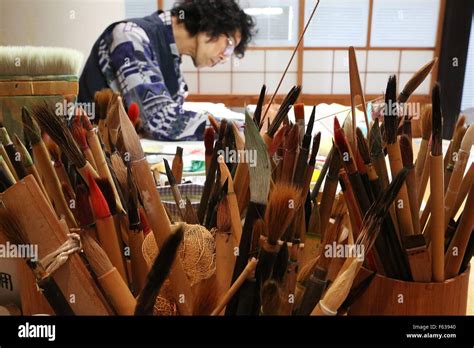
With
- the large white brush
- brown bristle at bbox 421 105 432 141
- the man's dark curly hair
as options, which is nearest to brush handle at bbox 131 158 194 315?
brown bristle at bbox 421 105 432 141

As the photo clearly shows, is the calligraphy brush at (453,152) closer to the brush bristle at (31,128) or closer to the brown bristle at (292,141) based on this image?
the brown bristle at (292,141)

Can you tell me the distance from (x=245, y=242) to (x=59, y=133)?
0.13m

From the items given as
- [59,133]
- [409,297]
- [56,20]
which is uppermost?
[56,20]

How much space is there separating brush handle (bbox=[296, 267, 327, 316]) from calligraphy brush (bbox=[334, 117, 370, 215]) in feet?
0.20

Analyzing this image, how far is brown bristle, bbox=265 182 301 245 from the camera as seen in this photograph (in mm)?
252

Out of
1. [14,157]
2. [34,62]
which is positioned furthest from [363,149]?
[34,62]

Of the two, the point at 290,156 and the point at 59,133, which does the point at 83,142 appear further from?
the point at 290,156

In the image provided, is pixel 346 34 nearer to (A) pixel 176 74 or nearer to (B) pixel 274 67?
(B) pixel 274 67

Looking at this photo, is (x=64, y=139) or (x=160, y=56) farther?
(x=160, y=56)

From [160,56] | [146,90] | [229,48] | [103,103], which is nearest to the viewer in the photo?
[103,103]

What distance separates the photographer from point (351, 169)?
0.96 ft

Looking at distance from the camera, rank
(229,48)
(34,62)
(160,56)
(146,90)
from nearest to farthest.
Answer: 1. (34,62)
2. (146,90)
3. (160,56)
4. (229,48)

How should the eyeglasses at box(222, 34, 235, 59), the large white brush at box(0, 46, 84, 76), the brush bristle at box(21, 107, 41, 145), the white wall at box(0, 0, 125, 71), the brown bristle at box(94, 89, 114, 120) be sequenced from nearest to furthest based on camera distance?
the brush bristle at box(21, 107, 41, 145) → the brown bristle at box(94, 89, 114, 120) → the large white brush at box(0, 46, 84, 76) → the white wall at box(0, 0, 125, 71) → the eyeglasses at box(222, 34, 235, 59)

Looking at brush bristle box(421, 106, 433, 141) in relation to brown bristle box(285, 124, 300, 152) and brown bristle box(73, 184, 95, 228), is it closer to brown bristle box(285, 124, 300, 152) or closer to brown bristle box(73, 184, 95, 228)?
brown bristle box(285, 124, 300, 152)
